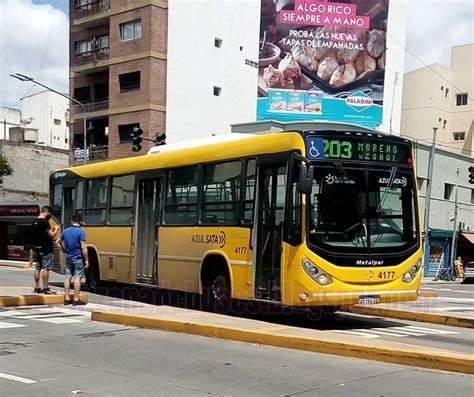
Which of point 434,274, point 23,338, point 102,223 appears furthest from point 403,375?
point 434,274

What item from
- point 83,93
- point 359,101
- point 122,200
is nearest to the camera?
point 122,200

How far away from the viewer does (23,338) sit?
30.7 feet

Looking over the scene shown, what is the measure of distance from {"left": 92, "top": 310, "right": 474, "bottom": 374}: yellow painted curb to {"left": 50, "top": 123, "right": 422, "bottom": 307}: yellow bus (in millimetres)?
1368

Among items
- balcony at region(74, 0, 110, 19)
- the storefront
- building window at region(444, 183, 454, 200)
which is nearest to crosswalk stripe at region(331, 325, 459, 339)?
the storefront

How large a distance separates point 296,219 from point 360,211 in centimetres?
113

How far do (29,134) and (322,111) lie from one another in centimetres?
3042

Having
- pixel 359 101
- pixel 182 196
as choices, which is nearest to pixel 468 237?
pixel 359 101

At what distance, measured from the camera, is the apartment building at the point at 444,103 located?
214ft

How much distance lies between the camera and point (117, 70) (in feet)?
144

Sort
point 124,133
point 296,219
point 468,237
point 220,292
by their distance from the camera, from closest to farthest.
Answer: point 296,219 → point 220,292 → point 468,237 → point 124,133

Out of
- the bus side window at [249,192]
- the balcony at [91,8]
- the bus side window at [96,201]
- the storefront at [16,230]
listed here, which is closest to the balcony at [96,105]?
the balcony at [91,8]

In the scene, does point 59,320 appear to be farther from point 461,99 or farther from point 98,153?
point 461,99

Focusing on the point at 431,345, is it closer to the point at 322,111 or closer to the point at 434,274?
the point at 434,274

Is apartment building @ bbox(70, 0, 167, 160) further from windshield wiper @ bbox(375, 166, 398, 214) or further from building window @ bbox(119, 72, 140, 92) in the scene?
windshield wiper @ bbox(375, 166, 398, 214)
